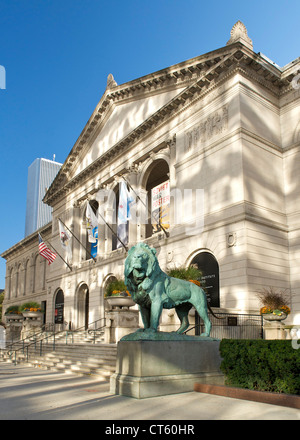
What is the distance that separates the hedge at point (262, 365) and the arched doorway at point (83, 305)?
2689 cm

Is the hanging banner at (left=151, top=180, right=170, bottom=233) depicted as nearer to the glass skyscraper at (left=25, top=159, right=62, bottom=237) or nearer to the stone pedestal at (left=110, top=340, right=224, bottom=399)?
→ the stone pedestal at (left=110, top=340, right=224, bottom=399)

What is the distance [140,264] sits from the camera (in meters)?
9.30

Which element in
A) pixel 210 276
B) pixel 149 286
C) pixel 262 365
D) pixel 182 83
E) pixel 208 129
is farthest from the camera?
pixel 182 83

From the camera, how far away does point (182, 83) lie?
26.3 metres

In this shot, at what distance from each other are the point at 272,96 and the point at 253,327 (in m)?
13.1

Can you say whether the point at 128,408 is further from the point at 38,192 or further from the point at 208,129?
the point at 38,192

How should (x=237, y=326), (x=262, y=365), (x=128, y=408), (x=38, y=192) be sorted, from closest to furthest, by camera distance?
(x=128, y=408)
(x=262, y=365)
(x=237, y=326)
(x=38, y=192)

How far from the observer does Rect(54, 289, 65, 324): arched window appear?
125 feet

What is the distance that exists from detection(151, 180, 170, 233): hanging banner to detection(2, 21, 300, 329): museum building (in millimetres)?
72

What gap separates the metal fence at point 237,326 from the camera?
16.4 m

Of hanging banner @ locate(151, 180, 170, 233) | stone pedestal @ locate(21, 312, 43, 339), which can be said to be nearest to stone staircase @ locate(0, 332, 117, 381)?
stone pedestal @ locate(21, 312, 43, 339)

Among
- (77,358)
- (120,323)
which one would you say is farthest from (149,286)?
(120,323)

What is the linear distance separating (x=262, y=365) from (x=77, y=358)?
11.0 m

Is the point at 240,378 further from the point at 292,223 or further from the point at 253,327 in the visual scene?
the point at 292,223
